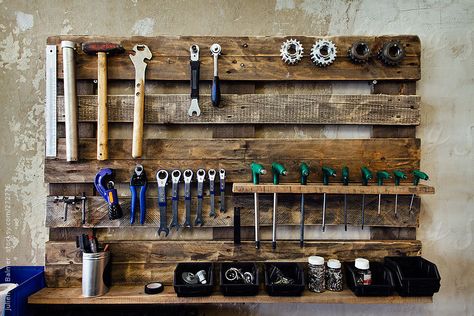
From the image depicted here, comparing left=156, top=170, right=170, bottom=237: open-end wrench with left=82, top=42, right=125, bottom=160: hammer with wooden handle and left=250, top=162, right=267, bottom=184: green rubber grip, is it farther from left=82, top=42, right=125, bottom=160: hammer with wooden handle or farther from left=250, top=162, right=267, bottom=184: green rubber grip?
left=250, top=162, right=267, bottom=184: green rubber grip

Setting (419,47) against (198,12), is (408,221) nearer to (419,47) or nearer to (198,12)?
(419,47)

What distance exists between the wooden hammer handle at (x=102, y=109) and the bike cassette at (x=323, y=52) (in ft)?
3.39

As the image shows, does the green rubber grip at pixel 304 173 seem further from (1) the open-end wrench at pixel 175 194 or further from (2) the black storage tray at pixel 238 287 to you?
(1) the open-end wrench at pixel 175 194

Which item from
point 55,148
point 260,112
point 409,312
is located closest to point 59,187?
point 55,148

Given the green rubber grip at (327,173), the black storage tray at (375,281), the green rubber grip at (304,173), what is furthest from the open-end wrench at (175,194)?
the black storage tray at (375,281)

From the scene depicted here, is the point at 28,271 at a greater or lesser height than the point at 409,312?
greater

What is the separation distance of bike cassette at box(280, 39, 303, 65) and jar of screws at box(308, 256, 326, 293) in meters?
0.97

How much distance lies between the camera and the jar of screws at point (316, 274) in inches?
59.8

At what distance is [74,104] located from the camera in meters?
1.58

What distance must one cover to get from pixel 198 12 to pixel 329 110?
2.81 ft

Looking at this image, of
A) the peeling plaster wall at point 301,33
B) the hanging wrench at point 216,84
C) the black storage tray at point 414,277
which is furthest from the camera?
the peeling plaster wall at point 301,33

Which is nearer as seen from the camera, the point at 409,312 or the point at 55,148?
the point at 55,148

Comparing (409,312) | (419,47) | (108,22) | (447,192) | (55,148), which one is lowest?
(409,312)

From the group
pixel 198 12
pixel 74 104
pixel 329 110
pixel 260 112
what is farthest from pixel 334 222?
pixel 74 104
